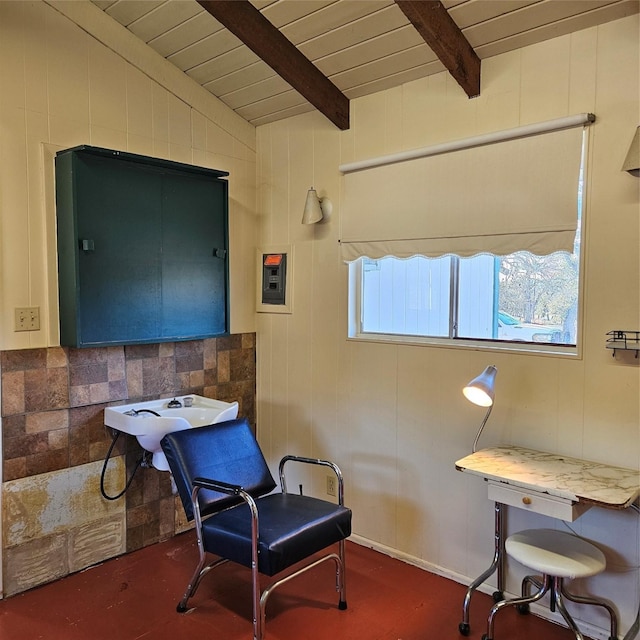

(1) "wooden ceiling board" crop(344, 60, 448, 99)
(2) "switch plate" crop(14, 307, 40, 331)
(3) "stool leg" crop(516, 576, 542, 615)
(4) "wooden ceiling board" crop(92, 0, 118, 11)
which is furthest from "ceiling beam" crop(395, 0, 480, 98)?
(3) "stool leg" crop(516, 576, 542, 615)

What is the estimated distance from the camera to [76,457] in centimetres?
273

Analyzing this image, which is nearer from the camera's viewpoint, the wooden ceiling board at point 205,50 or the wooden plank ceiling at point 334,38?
the wooden plank ceiling at point 334,38

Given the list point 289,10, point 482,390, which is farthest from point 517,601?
point 289,10

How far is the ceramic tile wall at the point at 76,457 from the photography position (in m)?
2.52

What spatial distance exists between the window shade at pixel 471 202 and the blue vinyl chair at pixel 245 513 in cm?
119

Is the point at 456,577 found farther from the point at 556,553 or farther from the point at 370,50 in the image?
the point at 370,50

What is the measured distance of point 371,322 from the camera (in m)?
3.04

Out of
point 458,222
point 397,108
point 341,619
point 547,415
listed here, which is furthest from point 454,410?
point 397,108

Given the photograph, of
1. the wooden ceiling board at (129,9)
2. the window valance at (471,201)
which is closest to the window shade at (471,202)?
the window valance at (471,201)

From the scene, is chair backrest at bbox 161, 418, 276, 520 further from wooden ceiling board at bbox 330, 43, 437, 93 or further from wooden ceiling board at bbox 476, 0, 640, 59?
wooden ceiling board at bbox 476, 0, 640, 59

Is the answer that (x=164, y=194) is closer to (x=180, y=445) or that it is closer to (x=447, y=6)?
(x=180, y=445)

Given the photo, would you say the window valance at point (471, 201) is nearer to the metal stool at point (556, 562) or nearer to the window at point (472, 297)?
the window at point (472, 297)

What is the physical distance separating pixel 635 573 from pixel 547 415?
0.67 meters

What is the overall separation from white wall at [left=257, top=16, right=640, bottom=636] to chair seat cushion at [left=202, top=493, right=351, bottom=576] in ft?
1.95
